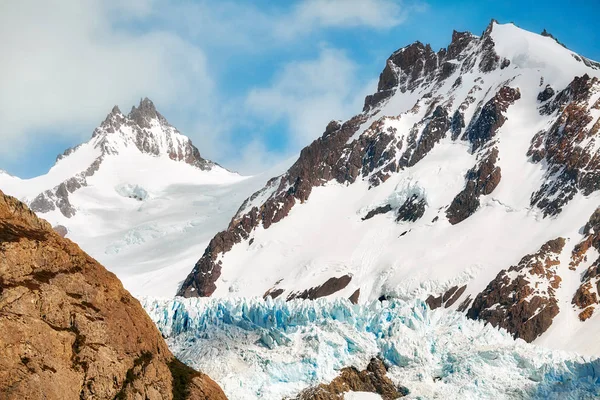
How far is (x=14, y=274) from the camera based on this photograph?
43781 millimetres

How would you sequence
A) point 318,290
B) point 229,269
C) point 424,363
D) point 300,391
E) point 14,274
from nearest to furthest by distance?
point 14,274 → point 300,391 → point 424,363 → point 318,290 → point 229,269

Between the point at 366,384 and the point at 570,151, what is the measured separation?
10695 cm

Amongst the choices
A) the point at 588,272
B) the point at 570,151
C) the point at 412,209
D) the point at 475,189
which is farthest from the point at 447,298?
the point at 570,151

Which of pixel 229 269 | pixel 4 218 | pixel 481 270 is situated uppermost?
pixel 229 269

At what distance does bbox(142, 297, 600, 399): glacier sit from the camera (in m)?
84.9

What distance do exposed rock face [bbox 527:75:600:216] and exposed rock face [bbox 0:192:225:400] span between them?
132m

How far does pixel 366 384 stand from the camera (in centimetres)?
9000

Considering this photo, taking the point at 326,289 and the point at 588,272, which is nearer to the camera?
the point at 588,272

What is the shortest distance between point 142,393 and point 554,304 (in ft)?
361

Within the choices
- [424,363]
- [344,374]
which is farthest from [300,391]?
[424,363]

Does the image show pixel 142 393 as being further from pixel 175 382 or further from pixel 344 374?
pixel 344 374

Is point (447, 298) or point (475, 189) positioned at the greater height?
point (475, 189)

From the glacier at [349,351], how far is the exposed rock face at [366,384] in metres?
0.89

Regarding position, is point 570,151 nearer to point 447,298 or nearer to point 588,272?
point 588,272
